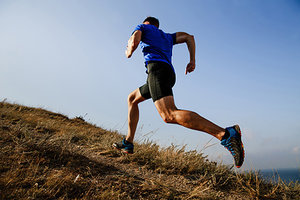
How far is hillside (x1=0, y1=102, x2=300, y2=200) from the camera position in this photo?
5.61 feet

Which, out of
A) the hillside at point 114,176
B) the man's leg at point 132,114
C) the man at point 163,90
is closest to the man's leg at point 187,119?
the man at point 163,90

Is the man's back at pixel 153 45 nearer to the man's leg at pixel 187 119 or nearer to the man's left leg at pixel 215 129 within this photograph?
the man's leg at pixel 187 119

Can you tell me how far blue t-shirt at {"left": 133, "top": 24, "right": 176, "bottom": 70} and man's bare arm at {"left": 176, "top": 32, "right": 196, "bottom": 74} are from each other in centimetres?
43

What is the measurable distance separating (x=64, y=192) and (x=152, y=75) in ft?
5.05

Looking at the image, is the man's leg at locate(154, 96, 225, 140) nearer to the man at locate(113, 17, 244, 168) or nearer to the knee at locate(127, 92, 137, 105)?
the man at locate(113, 17, 244, 168)

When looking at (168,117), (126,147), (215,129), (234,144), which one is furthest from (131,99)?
(234,144)

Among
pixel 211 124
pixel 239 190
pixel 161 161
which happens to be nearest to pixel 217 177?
pixel 239 190

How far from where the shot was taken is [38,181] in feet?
5.88

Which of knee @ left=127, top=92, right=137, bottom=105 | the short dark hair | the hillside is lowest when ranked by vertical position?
the hillside

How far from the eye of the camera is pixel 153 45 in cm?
249

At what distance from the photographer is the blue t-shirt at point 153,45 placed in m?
2.44

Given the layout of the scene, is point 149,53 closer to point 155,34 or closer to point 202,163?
point 155,34

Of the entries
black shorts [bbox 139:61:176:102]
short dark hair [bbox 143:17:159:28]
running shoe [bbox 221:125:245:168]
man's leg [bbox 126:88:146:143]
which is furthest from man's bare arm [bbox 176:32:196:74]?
running shoe [bbox 221:125:245:168]

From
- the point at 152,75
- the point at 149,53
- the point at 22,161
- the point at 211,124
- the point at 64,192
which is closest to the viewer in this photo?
the point at 64,192
